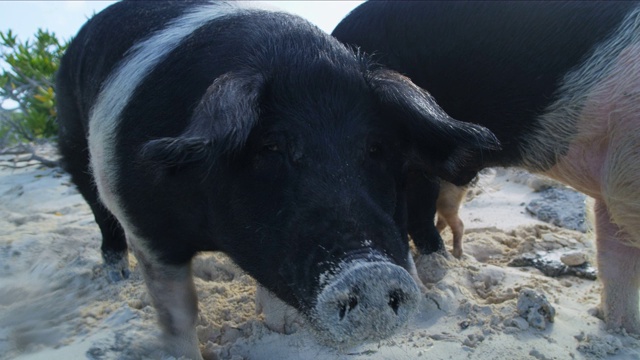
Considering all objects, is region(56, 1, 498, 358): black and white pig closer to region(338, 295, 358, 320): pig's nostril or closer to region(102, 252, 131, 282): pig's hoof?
region(338, 295, 358, 320): pig's nostril

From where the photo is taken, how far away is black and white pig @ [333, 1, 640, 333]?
2916 millimetres

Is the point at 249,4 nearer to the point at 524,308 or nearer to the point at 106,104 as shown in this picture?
Answer: the point at 106,104

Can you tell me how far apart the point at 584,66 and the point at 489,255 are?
169 centimetres

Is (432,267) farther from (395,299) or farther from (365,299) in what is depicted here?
(365,299)

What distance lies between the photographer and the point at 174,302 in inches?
113

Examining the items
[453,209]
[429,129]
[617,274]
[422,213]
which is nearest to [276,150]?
[429,129]

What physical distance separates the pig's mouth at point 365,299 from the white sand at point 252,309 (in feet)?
2.95

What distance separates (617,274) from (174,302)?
2.35 m

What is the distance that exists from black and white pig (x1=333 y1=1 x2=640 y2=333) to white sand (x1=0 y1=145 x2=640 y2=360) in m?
0.40

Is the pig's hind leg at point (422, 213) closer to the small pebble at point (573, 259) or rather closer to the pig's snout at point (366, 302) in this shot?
the small pebble at point (573, 259)

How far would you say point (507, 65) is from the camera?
125 inches

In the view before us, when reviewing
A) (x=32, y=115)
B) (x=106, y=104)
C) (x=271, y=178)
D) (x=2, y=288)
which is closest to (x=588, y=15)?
(x=271, y=178)

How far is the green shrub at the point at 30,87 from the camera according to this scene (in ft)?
25.3

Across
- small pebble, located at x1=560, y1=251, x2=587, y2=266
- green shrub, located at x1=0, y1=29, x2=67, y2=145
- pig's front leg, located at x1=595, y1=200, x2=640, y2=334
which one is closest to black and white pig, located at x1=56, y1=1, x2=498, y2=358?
pig's front leg, located at x1=595, y1=200, x2=640, y2=334
